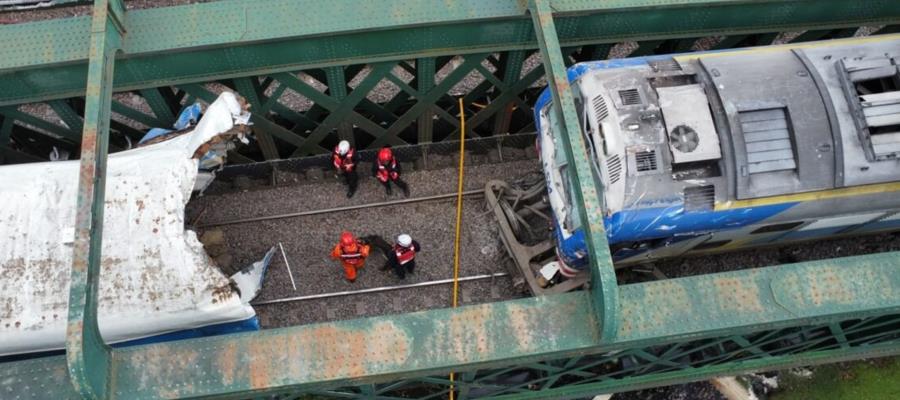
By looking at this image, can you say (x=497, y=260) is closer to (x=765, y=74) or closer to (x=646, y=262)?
(x=646, y=262)

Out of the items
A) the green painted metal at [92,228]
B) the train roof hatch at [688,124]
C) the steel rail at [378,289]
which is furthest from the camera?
the steel rail at [378,289]

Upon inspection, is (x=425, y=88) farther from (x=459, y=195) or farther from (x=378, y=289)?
(x=378, y=289)

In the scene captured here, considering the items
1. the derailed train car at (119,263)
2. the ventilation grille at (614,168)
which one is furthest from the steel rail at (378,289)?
the ventilation grille at (614,168)

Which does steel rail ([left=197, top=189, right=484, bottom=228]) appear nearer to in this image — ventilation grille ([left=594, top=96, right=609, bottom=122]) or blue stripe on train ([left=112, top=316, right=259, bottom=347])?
blue stripe on train ([left=112, top=316, right=259, bottom=347])

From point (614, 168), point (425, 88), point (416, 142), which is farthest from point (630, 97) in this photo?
point (416, 142)

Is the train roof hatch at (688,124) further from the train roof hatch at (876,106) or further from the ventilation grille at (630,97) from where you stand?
the train roof hatch at (876,106)

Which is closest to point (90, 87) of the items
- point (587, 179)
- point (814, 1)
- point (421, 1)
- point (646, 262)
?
point (421, 1)
